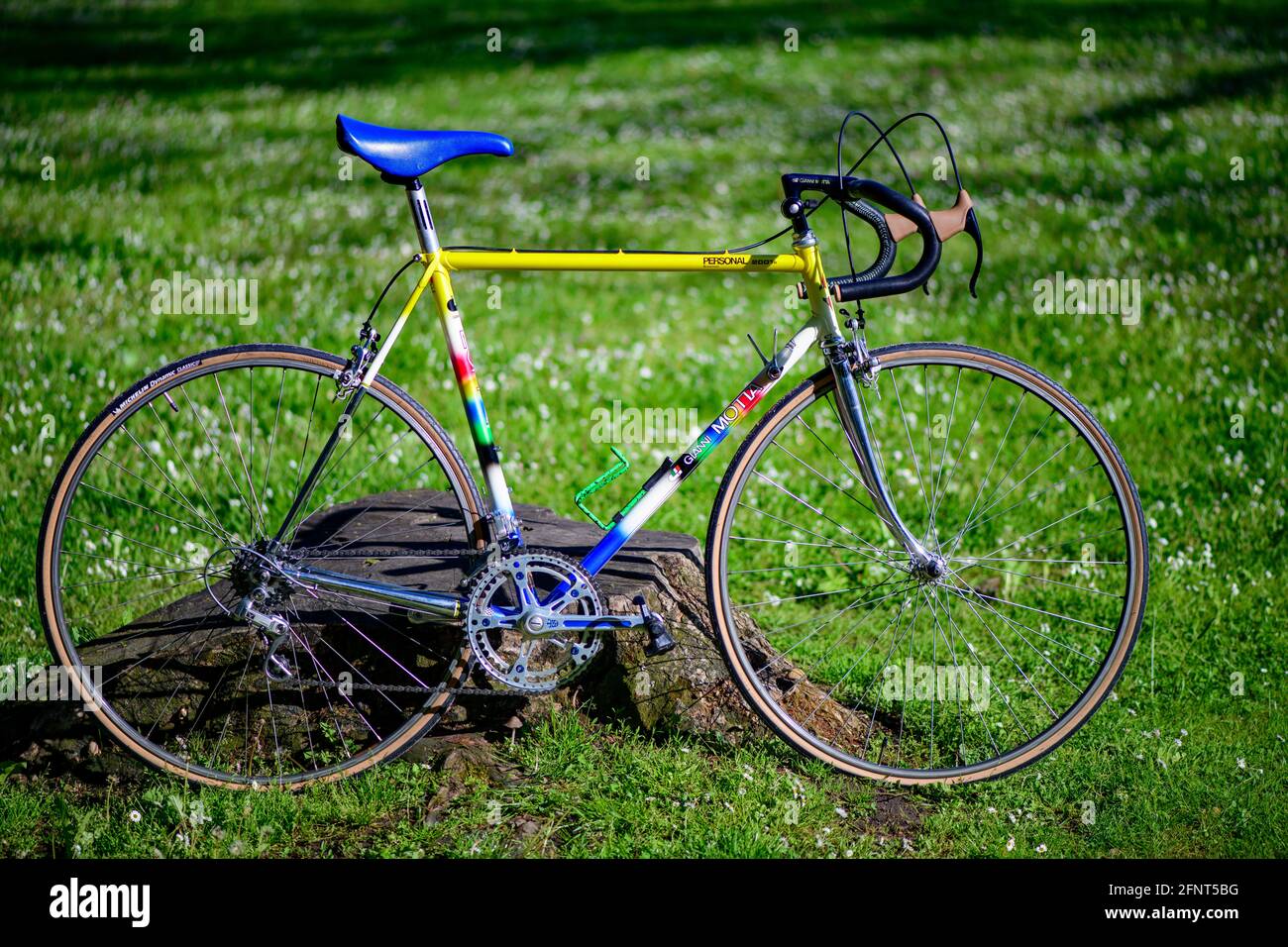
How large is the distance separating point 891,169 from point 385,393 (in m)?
9.42

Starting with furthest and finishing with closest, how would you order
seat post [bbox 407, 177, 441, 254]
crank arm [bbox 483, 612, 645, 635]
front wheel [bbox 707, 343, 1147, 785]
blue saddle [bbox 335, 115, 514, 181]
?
1. front wheel [bbox 707, 343, 1147, 785]
2. crank arm [bbox 483, 612, 645, 635]
3. seat post [bbox 407, 177, 441, 254]
4. blue saddle [bbox 335, 115, 514, 181]

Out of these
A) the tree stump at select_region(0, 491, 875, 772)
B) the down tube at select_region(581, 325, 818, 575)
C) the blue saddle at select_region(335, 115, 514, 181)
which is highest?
the blue saddle at select_region(335, 115, 514, 181)

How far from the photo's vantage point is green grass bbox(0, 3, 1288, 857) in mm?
4367

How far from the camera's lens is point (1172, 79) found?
1513cm

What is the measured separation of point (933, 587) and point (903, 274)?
127 cm

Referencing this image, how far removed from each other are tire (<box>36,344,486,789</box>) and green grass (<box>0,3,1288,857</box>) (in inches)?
4.5

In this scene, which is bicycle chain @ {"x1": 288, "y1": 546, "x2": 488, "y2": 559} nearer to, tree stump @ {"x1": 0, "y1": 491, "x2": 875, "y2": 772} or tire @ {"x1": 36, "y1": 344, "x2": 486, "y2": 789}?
tree stump @ {"x1": 0, "y1": 491, "x2": 875, "y2": 772}

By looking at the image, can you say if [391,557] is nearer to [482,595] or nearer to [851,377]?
[482,595]

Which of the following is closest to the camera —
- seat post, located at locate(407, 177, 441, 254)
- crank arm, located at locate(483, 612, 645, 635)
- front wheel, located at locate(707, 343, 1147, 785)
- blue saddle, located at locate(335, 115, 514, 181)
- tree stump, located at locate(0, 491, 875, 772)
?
blue saddle, located at locate(335, 115, 514, 181)

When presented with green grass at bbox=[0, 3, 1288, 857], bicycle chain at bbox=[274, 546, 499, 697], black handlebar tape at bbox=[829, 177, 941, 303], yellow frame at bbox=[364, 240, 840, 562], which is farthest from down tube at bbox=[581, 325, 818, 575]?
green grass at bbox=[0, 3, 1288, 857]

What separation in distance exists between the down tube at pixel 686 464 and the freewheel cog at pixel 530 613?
11 centimetres

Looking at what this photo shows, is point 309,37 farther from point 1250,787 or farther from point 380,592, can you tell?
point 1250,787

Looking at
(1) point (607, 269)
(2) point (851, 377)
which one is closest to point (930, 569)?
(2) point (851, 377)

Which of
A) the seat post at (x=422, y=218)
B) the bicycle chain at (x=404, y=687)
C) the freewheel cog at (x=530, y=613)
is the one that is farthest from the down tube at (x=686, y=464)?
the seat post at (x=422, y=218)
